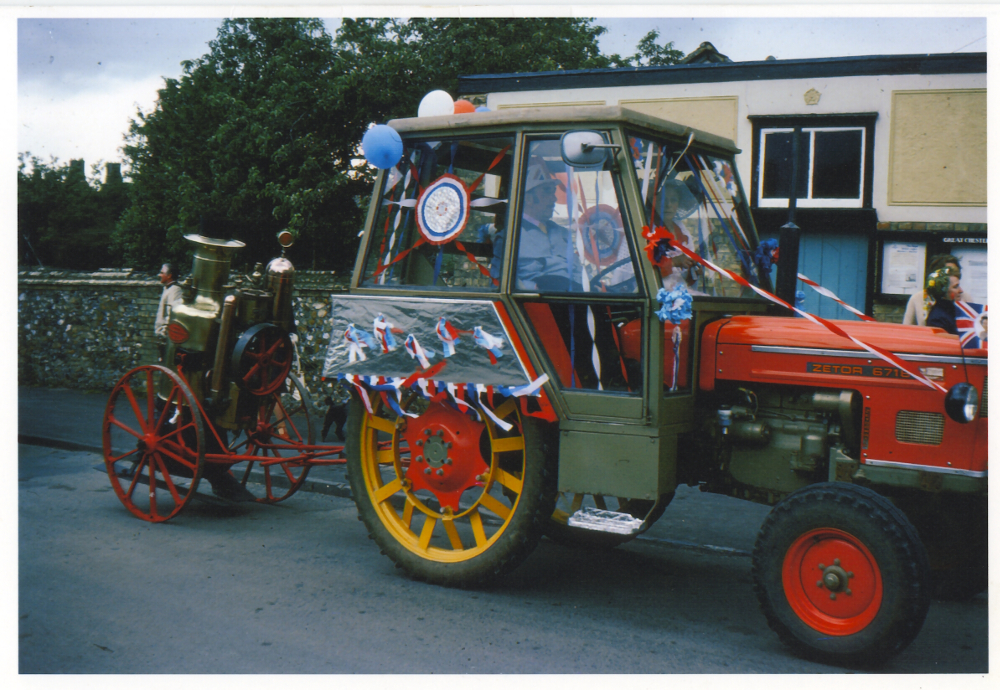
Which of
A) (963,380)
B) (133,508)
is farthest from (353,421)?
(963,380)

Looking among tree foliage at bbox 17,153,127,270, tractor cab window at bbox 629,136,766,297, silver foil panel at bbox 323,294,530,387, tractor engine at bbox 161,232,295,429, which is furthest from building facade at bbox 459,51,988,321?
silver foil panel at bbox 323,294,530,387

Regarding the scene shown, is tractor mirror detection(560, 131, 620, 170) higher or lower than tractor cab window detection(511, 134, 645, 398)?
higher

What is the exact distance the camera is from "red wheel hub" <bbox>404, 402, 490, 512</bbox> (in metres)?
4.45

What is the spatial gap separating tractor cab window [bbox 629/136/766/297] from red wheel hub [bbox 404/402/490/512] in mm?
1315

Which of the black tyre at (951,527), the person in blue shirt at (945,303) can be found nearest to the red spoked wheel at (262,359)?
the black tyre at (951,527)

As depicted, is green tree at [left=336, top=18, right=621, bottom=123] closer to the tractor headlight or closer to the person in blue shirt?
the person in blue shirt

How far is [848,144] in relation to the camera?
11312mm

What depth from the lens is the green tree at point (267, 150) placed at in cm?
1828

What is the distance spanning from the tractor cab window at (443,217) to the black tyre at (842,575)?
69.8 inches

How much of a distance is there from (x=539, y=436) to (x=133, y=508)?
10.5ft

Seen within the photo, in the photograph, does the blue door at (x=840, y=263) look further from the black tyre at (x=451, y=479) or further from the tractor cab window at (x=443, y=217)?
the black tyre at (x=451, y=479)

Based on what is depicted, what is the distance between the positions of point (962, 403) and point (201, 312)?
4.55m

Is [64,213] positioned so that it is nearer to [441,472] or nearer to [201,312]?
[201,312]

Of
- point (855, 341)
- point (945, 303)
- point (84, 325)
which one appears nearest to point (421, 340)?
point (855, 341)
